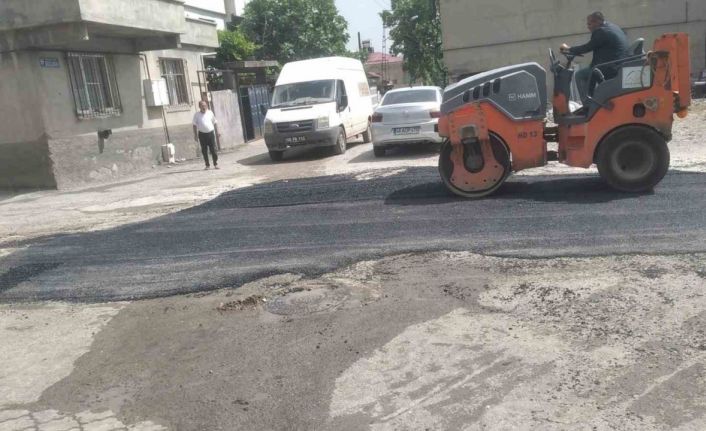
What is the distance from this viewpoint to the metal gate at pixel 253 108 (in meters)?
24.8

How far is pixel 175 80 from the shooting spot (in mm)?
19234

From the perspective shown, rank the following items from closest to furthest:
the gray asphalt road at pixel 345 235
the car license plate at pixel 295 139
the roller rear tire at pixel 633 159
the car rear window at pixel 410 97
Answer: the gray asphalt road at pixel 345 235 → the roller rear tire at pixel 633 159 → the car rear window at pixel 410 97 → the car license plate at pixel 295 139

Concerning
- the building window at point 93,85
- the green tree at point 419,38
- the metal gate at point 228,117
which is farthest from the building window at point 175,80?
the green tree at point 419,38

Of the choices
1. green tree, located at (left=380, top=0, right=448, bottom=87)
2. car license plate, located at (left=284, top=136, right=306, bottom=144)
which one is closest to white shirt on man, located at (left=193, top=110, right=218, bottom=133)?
car license plate, located at (left=284, top=136, right=306, bottom=144)

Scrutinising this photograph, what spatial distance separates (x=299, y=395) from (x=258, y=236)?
3.60 m

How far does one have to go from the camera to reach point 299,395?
3.69 m

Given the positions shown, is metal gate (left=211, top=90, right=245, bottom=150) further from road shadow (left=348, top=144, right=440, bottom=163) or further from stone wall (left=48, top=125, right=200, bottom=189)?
road shadow (left=348, top=144, right=440, bottom=163)

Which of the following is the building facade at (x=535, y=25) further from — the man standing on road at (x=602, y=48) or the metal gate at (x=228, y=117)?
the man standing on road at (x=602, y=48)

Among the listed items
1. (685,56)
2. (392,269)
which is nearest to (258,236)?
(392,269)

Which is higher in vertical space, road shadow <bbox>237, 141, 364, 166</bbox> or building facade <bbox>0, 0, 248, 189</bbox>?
building facade <bbox>0, 0, 248, 189</bbox>

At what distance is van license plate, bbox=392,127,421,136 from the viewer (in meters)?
13.8

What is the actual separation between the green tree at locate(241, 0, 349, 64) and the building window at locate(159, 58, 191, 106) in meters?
15.7

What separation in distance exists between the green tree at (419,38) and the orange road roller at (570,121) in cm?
4323

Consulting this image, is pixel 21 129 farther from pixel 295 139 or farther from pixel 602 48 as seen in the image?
pixel 602 48
